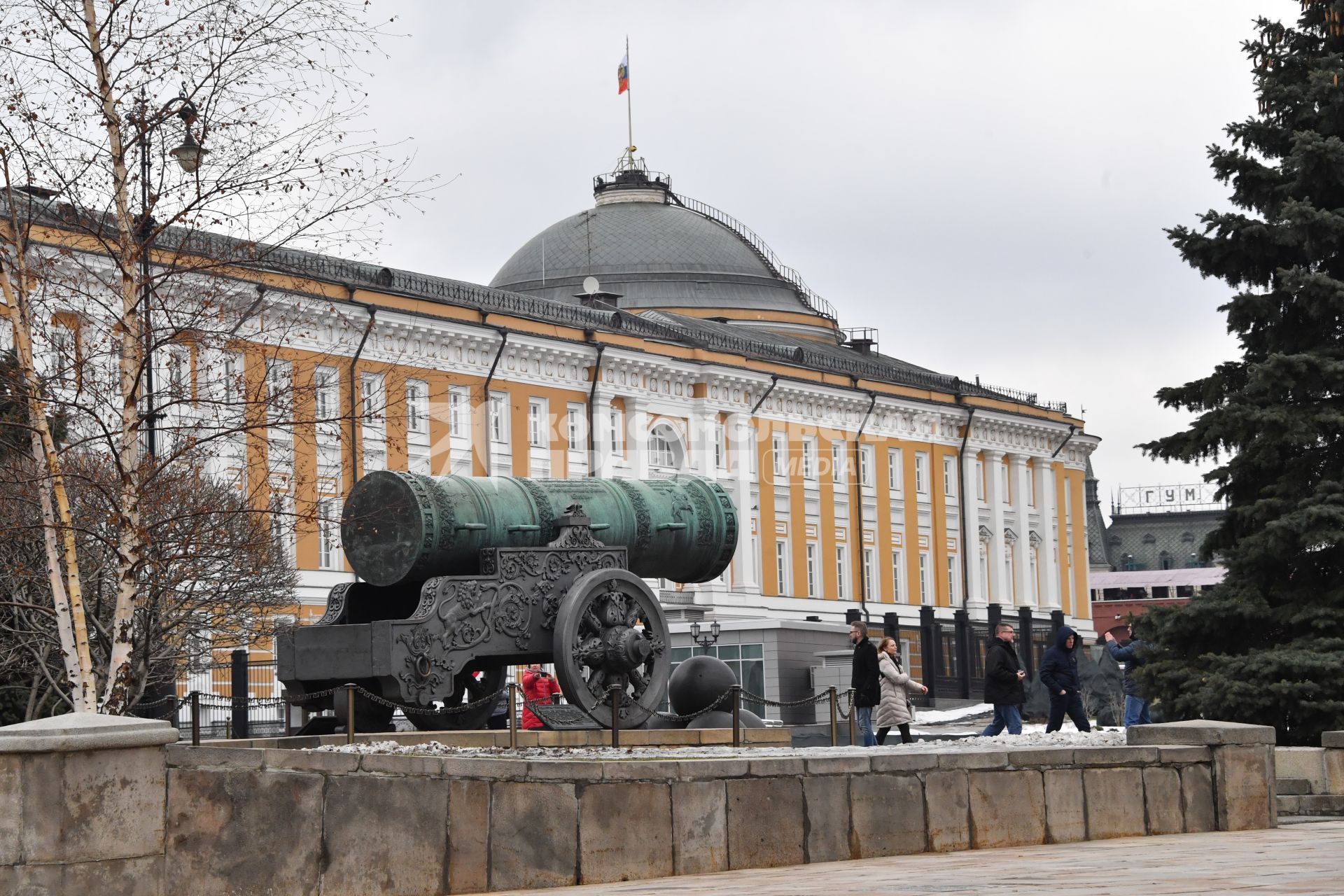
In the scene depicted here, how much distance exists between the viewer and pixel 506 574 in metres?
14.7

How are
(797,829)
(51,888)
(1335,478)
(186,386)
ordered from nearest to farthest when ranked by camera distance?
(51,888) < (797,829) < (186,386) < (1335,478)

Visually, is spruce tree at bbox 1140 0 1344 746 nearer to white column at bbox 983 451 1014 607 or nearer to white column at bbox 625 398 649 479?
white column at bbox 625 398 649 479

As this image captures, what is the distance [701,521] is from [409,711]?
299 centimetres

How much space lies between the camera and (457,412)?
50344mm

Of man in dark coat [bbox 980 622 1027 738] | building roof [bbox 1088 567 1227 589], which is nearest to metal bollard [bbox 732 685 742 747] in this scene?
man in dark coat [bbox 980 622 1027 738]

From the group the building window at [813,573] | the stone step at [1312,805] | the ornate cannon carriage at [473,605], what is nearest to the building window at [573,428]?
the building window at [813,573]

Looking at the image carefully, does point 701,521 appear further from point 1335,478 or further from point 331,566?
point 331,566

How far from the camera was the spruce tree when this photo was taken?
17.4 meters

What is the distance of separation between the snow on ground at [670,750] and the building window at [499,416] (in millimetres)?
36433

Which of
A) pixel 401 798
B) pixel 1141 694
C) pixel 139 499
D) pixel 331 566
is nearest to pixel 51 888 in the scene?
pixel 401 798

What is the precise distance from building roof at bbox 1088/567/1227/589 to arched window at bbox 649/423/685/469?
53.6 meters

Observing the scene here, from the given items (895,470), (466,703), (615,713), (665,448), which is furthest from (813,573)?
(615,713)

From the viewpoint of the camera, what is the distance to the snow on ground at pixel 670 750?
1210cm

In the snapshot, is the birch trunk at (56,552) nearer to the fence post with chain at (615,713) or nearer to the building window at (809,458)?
the fence post with chain at (615,713)
